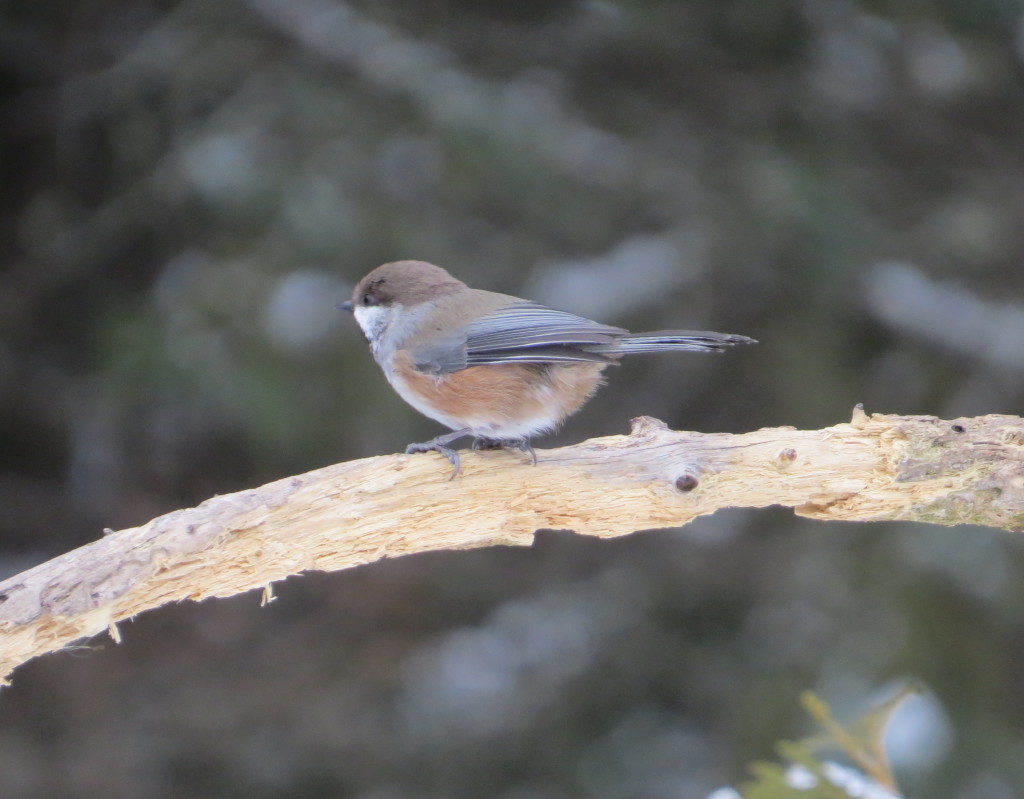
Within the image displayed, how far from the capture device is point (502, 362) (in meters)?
3.30

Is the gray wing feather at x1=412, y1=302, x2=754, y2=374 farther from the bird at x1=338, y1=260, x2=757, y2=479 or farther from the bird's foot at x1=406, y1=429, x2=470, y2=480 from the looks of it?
the bird's foot at x1=406, y1=429, x2=470, y2=480

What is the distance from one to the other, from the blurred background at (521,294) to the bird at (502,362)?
3.18 ft

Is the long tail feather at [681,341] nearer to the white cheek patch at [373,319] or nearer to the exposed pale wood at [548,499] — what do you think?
the exposed pale wood at [548,499]

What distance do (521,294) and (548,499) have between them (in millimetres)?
2137

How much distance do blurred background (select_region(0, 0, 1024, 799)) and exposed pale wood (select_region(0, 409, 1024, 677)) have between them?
164 cm

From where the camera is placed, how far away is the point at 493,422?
130 inches

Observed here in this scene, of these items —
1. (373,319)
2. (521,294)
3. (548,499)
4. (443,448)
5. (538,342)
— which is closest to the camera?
(548,499)

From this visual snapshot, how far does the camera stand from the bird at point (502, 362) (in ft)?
10.6

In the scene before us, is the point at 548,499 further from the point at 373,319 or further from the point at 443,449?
the point at 373,319

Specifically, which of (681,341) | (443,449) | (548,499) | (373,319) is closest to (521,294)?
(373,319)

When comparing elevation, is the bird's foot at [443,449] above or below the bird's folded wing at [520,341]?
below

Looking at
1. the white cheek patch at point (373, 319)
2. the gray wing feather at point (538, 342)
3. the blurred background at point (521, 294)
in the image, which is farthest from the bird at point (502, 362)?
the blurred background at point (521, 294)

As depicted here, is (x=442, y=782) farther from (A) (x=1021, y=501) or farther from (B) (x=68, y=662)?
(A) (x=1021, y=501)

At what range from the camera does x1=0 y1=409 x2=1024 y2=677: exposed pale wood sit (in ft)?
8.68
